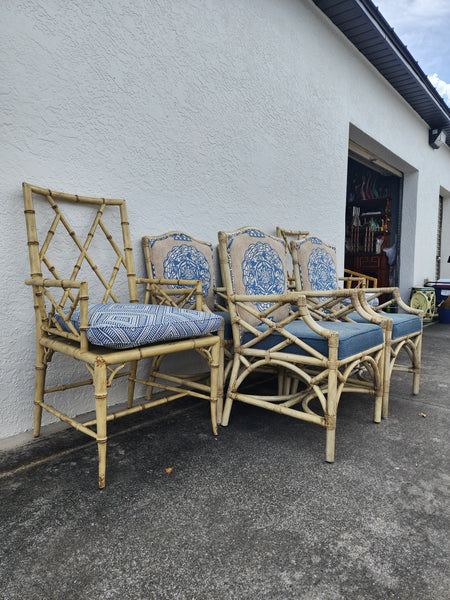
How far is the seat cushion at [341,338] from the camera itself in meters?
1.54

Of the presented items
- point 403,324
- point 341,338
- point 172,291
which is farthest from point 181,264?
point 403,324

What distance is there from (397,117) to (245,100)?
319cm

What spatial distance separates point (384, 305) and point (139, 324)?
1779 millimetres

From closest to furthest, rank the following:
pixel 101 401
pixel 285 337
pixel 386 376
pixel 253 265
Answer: pixel 101 401
pixel 285 337
pixel 386 376
pixel 253 265

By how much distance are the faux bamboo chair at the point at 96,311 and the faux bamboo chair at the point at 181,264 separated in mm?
105

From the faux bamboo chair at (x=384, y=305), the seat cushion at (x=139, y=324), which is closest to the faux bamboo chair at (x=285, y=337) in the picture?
the faux bamboo chair at (x=384, y=305)

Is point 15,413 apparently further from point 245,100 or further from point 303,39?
point 303,39

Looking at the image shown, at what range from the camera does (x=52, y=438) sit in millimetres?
1660

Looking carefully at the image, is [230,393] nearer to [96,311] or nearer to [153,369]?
[153,369]

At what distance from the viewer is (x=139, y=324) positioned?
132 centimetres

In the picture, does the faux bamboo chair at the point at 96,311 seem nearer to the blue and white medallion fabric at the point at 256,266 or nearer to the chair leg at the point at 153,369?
the chair leg at the point at 153,369

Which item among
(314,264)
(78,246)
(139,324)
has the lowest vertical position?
(139,324)

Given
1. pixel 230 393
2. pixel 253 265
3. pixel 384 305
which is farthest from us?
pixel 384 305

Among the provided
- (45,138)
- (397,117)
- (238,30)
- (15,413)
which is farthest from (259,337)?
(397,117)
